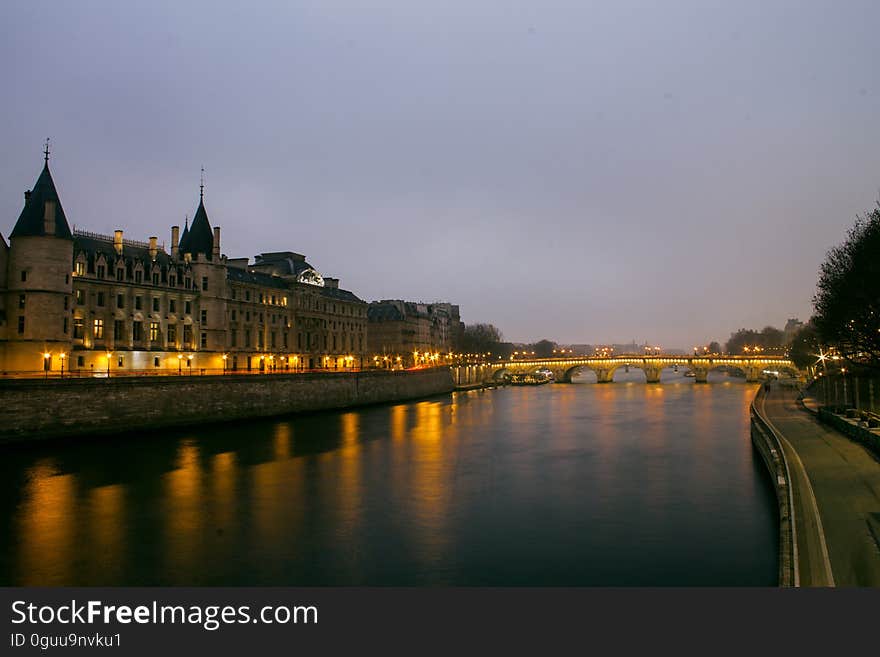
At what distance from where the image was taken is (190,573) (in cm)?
1955

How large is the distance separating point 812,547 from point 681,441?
112ft

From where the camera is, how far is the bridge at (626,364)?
133750mm

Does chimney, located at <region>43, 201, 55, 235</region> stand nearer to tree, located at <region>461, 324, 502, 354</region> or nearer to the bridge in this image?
the bridge

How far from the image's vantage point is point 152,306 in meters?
64.5

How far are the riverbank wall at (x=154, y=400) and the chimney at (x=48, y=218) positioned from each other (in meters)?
13.3

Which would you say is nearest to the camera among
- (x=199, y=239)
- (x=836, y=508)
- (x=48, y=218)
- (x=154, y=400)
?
(x=836, y=508)

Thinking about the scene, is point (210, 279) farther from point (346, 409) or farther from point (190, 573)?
point (190, 573)

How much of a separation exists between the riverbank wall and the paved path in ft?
133

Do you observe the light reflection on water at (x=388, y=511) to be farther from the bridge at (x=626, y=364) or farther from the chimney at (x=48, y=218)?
the bridge at (x=626, y=364)

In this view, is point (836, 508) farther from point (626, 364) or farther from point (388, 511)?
point (626, 364)

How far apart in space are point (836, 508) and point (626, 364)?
5264 inches

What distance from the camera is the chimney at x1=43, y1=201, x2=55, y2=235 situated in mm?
50375

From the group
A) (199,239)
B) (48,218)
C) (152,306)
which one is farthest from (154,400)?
(199,239)

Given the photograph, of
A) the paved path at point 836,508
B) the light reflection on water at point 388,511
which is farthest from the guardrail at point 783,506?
the light reflection on water at point 388,511
